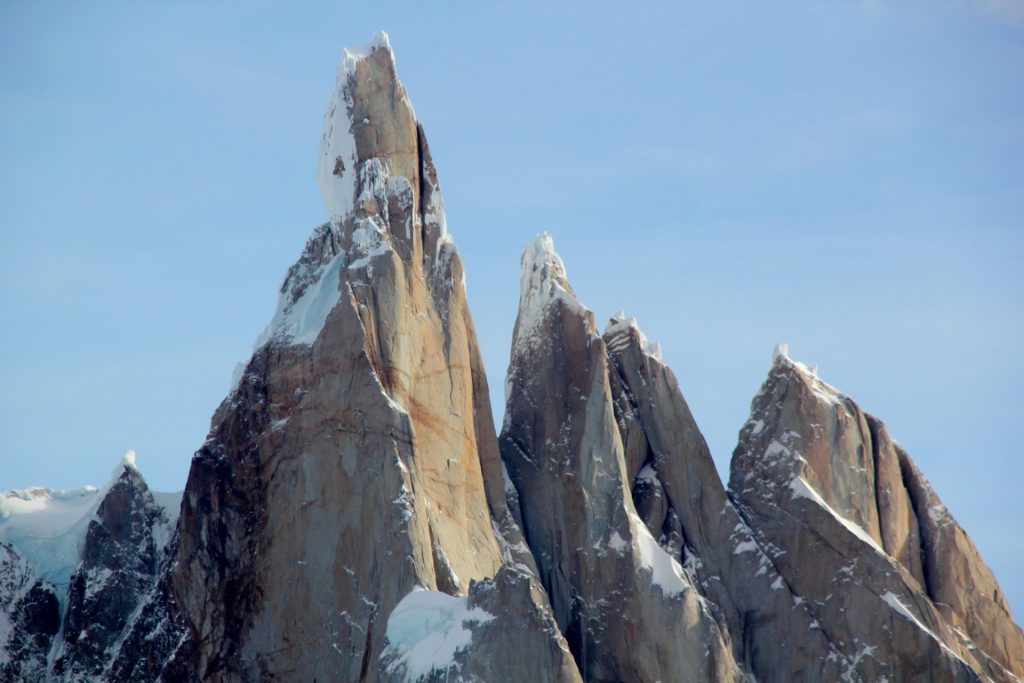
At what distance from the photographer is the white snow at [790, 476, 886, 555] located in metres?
109

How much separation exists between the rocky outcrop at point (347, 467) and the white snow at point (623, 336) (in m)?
9.01

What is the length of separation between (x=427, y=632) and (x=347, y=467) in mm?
7952

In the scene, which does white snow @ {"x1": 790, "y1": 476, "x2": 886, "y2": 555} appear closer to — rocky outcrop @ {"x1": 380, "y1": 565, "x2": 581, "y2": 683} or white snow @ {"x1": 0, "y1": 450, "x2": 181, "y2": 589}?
rocky outcrop @ {"x1": 380, "y1": 565, "x2": 581, "y2": 683}

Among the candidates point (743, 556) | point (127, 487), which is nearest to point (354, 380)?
point (127, 487)

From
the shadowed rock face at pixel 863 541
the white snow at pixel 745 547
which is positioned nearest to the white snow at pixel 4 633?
the white snow at pixel 745 547

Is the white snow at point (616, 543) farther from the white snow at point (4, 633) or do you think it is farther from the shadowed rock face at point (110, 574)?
the white snow at point (4, 633)

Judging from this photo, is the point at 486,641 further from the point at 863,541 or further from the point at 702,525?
the point at 863,541

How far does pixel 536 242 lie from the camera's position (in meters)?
111

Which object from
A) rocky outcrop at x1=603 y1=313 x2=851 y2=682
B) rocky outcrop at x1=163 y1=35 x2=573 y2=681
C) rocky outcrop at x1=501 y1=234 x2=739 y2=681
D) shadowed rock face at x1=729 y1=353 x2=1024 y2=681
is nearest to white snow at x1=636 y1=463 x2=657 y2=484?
rocky outcrop at x1=603 y1=313 x2=851 y2=682

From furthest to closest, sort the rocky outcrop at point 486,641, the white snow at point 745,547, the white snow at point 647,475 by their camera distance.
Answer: the white snow at point 647,475
the white snow at point 745,547
the rocky outcrop at point 486,641

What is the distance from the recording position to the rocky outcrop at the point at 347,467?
95.7 m

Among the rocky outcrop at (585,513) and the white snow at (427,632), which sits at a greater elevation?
the rocky outcrop at (585,513)

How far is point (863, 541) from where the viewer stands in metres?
108

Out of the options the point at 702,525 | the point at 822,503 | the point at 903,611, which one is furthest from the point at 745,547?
the point at 903,611
